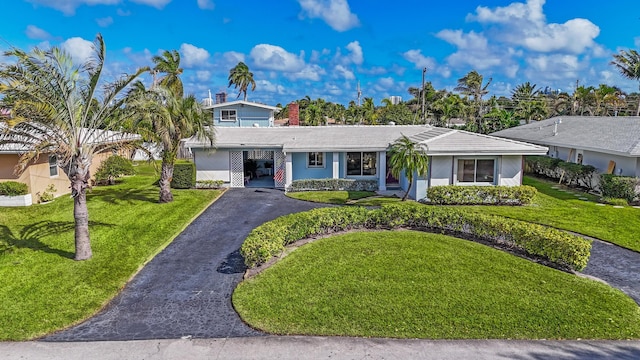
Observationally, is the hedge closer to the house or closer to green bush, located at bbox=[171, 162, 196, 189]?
green bush, located at bbox=[171, 162, 196, 189]

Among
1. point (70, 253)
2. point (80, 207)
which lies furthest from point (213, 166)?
point (80, 207)

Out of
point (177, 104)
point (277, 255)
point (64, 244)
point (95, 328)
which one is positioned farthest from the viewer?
point (177, 104)

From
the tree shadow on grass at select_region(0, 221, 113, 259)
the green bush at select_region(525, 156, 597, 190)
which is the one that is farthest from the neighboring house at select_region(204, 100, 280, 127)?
the tree shadow on grass at select_region(0, 221, 113, 259)

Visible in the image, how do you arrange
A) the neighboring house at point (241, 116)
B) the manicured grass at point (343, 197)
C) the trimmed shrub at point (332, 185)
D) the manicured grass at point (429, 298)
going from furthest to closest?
1. the neighboring house at point (241, 116)
2. the trimmed shrub at point (332, 185)
3. the manicured grass at point (343, 197)
4. the manicured grass at point (429, 298)

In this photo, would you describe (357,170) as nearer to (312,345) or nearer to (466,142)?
(466,142)

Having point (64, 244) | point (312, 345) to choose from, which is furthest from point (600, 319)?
point (64, 244)

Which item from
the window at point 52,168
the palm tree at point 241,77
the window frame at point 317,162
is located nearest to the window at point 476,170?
the window frame at point 317,162

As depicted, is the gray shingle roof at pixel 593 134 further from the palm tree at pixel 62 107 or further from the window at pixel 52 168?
the window at pixel 52 168
